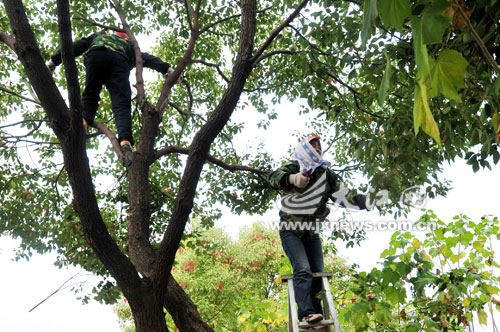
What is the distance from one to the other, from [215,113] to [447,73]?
3501 millimetres

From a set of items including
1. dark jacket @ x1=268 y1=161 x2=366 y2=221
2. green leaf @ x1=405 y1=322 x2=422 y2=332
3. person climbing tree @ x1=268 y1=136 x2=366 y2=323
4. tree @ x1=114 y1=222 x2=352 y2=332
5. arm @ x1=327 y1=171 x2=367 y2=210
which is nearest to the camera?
green leaf @ x1=405 y1=322 x2=422 y2=332

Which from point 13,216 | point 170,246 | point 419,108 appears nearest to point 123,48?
point 170,246

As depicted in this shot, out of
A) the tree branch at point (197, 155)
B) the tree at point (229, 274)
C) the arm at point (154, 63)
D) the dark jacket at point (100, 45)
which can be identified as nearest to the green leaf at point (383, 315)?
the tree branch at point (197, 155)

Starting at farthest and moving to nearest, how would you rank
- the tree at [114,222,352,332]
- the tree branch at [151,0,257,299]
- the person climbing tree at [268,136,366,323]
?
1. the tree at [114,222,352,332]
2. the person climbing tree at [268,136,366,323]
3. the tree branch at [151,0,257,299]

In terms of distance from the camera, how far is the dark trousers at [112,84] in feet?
14.7

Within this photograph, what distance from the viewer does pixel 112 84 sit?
15.1ft

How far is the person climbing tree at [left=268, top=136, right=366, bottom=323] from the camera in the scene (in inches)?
149

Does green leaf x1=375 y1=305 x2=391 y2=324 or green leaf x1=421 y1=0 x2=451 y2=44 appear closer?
green leaf x1=421 y1=0 x2=451 y2=44

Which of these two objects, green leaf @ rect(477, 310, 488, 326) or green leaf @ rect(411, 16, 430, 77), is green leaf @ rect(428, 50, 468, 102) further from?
green leaf @ rect(477, 310, 488, 326)

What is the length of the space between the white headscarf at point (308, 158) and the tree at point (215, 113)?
34cm

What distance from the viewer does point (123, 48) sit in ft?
16.3

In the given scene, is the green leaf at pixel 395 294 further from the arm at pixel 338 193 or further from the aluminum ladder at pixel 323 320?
the arm at pixel 338 193

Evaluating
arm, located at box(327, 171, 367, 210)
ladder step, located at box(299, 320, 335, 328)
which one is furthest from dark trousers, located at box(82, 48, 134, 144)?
ladder step, located at box(299, 320, 335, 328)

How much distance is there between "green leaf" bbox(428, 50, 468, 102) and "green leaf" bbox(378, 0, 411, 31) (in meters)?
0.10
